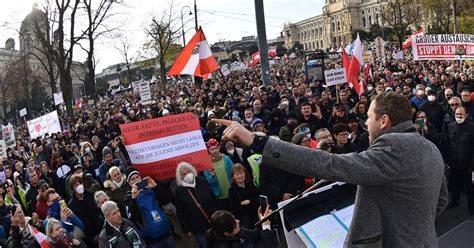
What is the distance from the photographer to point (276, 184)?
580 centimetres

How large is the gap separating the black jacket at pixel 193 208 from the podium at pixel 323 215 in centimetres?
298

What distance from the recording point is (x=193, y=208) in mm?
5980

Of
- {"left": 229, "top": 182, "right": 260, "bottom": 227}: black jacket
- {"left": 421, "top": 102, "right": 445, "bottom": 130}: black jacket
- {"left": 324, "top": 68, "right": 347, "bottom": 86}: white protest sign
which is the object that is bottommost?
{"left": 229, "top": 182, "right": 260, "bottom": 227}: black jacket

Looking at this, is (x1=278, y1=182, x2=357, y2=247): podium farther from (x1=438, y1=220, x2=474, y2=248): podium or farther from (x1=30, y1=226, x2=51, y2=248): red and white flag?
(x1=30, y1=226, x2=51, y2=248): red and white flag

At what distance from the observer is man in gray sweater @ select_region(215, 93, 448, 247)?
2.06 m

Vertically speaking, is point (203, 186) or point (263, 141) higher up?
point (263, 141)

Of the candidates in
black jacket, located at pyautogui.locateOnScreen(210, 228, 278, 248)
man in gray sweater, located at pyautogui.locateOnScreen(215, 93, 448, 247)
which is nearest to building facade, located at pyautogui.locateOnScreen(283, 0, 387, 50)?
black jacket, located at pyautogui.locateOnScreen(210, 228, 278, 248)

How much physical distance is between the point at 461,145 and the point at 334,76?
6.48 meters

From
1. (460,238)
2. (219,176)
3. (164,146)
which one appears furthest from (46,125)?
(460,238)

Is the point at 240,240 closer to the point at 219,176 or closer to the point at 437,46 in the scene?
the point at 219,176

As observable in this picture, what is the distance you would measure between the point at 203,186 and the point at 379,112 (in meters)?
4.20

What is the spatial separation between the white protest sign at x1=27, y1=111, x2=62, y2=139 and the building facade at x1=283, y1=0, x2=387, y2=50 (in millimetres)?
124363

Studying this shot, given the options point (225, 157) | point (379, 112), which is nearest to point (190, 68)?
point (225, 157)

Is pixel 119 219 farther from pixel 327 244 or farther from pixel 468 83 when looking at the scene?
pixel 468 83
